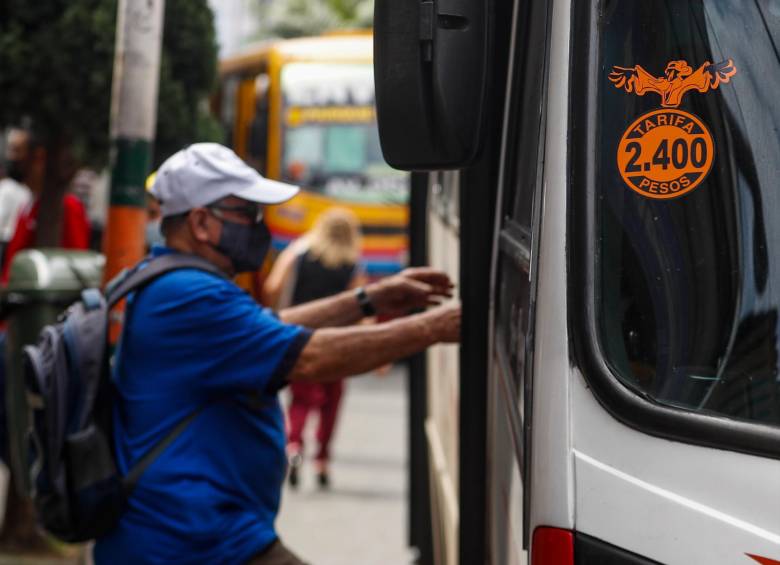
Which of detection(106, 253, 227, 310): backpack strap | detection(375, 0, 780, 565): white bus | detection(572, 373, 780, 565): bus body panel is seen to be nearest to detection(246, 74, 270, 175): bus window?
detection(106, 253, 227, 310): backpack strap

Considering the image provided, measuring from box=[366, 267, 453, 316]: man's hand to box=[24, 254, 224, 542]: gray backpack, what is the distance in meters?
0.63

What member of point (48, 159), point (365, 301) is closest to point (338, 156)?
point (48, 159)

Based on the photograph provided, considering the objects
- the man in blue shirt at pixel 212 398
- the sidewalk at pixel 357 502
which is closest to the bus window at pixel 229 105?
the sidewalk at pixel 357 502

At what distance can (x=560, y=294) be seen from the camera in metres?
2.17

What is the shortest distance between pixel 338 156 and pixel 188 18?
36.5ft

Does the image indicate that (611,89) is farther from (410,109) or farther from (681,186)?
(410,109)

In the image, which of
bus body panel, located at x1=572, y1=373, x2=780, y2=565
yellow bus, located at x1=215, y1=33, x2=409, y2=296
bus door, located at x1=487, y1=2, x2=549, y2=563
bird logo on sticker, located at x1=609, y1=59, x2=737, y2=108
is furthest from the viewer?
yellow bus, located at x1=215, y1=33, x2=409, y2=296

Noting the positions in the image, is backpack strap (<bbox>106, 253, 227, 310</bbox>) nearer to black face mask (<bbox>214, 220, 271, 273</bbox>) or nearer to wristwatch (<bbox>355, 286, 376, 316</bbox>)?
black face mask (<bbox>214, 220, 271, 273</bbox>)

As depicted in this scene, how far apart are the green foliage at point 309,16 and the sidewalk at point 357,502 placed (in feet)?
67.7

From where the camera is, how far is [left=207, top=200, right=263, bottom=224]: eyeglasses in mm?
3656

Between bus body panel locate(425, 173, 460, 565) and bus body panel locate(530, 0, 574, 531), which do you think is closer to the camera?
bus body panel locate(530, 0, 574, 531)

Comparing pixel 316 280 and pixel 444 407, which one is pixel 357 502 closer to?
pixel 316 280

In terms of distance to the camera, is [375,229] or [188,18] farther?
[375,229]

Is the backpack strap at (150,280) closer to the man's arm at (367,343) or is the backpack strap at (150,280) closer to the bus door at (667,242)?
the man's arm at (367,343)
